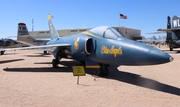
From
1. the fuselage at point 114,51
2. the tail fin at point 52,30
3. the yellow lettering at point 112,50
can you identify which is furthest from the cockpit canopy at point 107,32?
the tail fin at point 52,30

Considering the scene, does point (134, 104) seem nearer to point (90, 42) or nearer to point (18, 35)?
point (90, 42)

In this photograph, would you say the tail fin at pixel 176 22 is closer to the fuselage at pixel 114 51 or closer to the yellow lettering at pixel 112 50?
the fuselage at pixel 114 51

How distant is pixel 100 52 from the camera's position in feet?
27.9

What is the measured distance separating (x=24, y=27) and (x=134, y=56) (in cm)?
2797

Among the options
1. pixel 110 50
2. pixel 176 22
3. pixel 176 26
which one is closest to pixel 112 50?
pixel 110 50

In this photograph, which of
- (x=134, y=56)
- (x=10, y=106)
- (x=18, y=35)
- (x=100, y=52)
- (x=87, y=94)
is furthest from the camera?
(x=18, y=35)

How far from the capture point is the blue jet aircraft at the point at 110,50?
248 inches

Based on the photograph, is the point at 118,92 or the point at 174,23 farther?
the point at 174,23

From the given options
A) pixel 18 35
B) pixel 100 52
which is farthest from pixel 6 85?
pixel 18 35

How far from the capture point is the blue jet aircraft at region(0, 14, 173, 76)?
6305mm

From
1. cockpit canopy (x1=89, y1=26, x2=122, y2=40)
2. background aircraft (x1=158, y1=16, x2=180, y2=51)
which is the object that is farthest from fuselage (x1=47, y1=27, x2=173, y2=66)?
background aircraft (x1=158, y1=16, x2=180, y2=51)

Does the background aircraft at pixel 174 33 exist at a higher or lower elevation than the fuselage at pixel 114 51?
higher

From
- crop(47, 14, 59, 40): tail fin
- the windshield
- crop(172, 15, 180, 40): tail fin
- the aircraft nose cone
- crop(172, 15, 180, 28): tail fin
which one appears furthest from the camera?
crop(172, 15, 180, 28): tail fin

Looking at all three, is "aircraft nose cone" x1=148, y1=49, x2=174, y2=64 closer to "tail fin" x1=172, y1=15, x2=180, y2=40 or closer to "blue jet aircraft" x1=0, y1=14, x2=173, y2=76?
"blue jet aircraft" x1=0, y1=14, x2=173, y2=76
